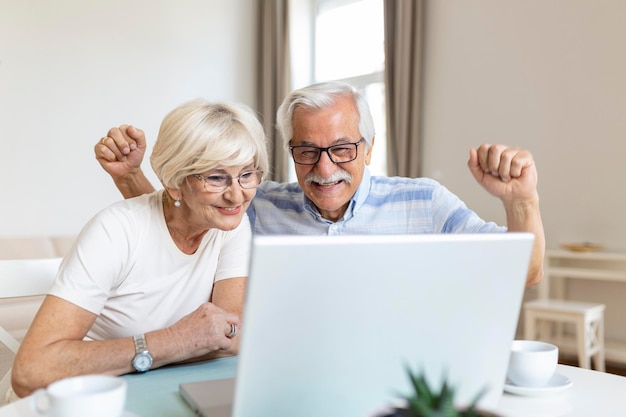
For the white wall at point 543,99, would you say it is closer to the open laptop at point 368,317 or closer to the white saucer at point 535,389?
the white saucer at point 535,389

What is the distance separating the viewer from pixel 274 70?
5.67 meters

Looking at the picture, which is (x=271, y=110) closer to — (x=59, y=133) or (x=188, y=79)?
(x=188, y=79)

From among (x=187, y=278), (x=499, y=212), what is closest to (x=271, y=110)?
(x=499, y=212)

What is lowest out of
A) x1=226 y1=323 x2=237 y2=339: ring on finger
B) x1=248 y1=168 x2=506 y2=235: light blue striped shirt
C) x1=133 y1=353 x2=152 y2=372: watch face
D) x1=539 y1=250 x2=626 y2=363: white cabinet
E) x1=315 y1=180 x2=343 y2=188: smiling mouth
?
x1=539 y1=250 x2=626 y2=363: white cabinet

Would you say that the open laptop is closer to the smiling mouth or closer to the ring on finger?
the ring on finger

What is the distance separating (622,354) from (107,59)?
13.9 feet

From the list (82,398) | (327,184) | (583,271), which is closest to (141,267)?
(327,184)

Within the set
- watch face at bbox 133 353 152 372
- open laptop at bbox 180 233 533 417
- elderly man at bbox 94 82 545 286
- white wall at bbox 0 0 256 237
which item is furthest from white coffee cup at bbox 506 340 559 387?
white wall at bbox 0 0 256 237

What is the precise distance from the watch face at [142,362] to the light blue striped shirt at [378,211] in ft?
2.54

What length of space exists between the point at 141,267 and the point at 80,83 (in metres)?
3.93

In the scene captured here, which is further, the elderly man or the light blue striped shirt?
the light blue striped shirt

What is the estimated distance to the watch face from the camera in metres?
1.11

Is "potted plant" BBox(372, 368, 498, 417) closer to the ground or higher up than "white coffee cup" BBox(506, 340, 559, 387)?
higher up

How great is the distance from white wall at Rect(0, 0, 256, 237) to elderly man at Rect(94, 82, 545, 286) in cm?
329
